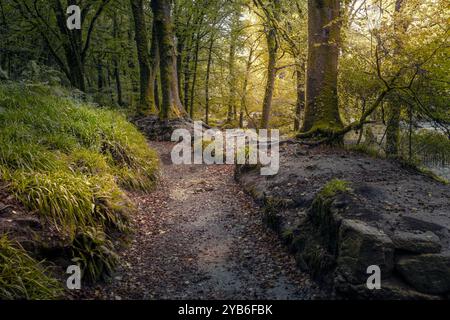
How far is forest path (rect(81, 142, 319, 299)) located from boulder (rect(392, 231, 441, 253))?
1086 mm

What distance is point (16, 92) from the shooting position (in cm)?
771

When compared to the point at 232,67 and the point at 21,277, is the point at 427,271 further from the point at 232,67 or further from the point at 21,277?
the point at 232,67

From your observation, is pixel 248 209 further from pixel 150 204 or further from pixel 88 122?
pixel 88 122

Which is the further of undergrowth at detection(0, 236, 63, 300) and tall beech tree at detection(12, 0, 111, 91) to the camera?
tall beech tree at detection(12, 0, 111, 91)

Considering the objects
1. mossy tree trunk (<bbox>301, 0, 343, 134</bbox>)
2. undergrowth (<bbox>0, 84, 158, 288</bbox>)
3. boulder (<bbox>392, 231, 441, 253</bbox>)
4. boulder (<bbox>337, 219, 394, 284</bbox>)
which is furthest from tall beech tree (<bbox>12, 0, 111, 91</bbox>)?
boulder (<bbox>392, 231, 441, 253</bbox>)

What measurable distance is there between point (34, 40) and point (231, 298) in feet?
67.6

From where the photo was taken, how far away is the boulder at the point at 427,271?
3.33 metres

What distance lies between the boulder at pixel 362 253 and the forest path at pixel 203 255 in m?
0.60

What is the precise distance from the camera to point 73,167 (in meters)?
5.75

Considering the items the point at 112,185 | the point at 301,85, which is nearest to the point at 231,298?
the point at 112,185

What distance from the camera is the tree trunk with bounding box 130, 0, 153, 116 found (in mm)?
15123

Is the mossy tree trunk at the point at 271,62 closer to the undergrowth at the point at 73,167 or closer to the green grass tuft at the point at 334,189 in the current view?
the undergrowth at the point at 73,167

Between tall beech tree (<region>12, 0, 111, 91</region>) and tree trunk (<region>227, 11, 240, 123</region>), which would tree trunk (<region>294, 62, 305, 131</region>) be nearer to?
tree trunk (<region>227, 11, 240, 123</region>)

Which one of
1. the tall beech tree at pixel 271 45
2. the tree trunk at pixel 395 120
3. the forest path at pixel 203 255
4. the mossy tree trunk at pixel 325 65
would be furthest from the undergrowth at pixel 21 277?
the tall beech tree at pixel 271 45
